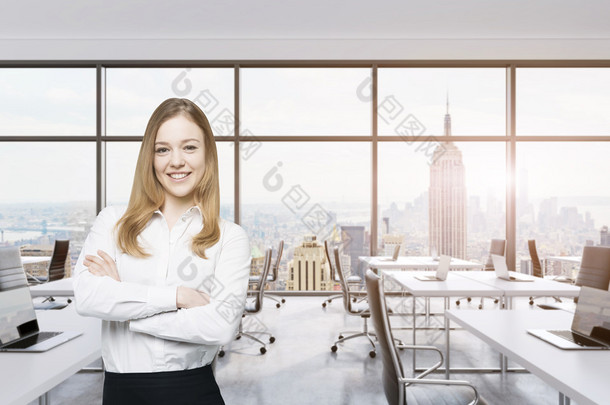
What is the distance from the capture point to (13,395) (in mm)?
1394

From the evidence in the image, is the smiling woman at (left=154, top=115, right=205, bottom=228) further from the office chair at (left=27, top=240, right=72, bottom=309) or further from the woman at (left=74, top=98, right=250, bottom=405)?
the office chair at (left=27, top=240, right=72, bottom=309)

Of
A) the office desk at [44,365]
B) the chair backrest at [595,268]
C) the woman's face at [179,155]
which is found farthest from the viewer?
the chair backrest at [595,268]

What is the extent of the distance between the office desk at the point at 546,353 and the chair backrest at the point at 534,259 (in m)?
4.11

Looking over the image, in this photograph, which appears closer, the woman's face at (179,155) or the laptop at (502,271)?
the woman's face at (179,155)

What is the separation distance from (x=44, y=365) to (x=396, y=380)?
1.47 m

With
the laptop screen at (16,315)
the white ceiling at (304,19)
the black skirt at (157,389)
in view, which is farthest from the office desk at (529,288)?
the white ceiling at (304,19)

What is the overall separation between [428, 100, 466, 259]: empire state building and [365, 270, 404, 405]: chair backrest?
216 inches

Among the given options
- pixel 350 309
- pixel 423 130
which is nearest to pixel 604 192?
pixel 423 130

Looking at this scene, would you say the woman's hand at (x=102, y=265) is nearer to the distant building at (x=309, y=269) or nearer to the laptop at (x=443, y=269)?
the laptop at (x=443, y=269)

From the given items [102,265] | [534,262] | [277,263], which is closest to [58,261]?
[277,263]

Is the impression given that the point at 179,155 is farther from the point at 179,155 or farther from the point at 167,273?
the point at 167,273

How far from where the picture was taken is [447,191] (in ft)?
23.9

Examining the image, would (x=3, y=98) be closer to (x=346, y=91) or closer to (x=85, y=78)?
(x=85, y=78)

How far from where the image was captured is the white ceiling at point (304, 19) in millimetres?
5871
